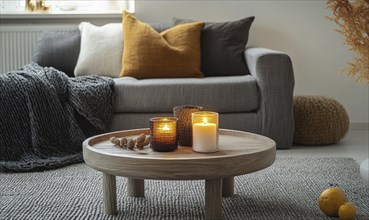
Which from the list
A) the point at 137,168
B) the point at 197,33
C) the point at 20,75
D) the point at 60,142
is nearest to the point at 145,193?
the point at 137,168

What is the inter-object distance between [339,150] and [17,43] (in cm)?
250

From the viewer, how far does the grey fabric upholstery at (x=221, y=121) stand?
3721mm

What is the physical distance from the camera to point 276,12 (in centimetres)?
469

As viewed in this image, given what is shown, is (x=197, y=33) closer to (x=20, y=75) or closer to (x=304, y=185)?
(x=20, y=75)

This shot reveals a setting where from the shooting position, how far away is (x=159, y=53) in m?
4.09

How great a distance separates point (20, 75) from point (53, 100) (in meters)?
0.25

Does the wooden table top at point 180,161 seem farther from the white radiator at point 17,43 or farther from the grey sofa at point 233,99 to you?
the white radiator at point 17,43

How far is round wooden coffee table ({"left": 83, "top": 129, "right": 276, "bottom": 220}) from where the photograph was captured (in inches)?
82.5

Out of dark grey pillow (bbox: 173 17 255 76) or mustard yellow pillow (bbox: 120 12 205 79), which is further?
dark grey pillow (bbox: 173 17 255 76)

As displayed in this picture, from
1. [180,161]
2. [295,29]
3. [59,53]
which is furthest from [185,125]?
[295,29]

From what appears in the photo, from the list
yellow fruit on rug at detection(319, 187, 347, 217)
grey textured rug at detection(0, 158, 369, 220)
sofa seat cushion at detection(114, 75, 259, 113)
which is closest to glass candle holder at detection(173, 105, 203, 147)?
grey textured rug at detection(0, 158, 369, 220)

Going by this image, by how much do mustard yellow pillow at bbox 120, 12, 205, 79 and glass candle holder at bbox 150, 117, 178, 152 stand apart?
1739 millimetres

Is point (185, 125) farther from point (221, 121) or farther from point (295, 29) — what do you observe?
point (295, 29)

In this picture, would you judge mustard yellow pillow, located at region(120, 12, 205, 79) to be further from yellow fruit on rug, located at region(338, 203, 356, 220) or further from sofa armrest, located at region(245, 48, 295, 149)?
yellow fruit on rug, located at region(338, 203, 356, 220)
